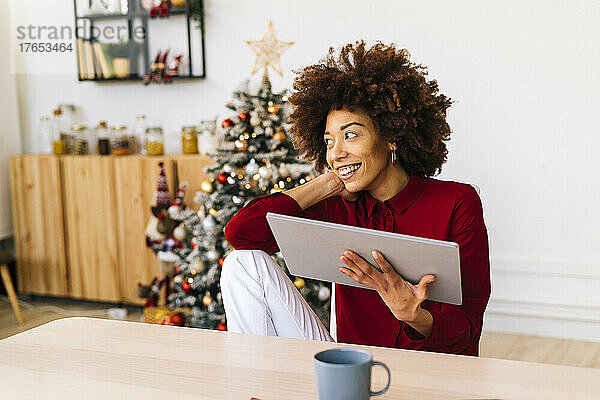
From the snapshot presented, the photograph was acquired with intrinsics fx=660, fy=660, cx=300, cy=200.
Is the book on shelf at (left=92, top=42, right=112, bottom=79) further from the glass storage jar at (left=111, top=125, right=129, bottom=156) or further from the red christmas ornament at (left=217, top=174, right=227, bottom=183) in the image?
the red christmas ornament at (left=217, top=174, right=227, bottom=183)

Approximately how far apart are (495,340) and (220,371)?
231 centimetres

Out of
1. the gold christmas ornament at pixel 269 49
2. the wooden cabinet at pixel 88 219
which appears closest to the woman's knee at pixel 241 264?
the wooden cabinet at pixel 88 219

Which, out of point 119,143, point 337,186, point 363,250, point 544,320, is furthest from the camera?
point 119,143

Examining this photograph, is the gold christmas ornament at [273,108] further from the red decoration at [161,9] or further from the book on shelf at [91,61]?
the book on shelf at [91,61]

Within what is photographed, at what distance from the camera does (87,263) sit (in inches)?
143

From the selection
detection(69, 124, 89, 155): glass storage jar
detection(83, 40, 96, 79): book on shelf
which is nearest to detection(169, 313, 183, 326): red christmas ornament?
detection(69, 124, 89, 155): glass storage jar

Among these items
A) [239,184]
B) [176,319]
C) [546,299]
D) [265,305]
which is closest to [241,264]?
[265,305]

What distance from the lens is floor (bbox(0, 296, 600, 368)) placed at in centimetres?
285

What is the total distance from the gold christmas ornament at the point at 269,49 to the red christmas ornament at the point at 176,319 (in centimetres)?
136

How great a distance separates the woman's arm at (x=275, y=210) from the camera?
1775 millimetres

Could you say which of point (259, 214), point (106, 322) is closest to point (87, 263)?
point (259, 214)

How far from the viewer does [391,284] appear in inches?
52.5

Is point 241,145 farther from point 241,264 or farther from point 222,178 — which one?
point 241,264

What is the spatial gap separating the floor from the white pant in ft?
4.96
